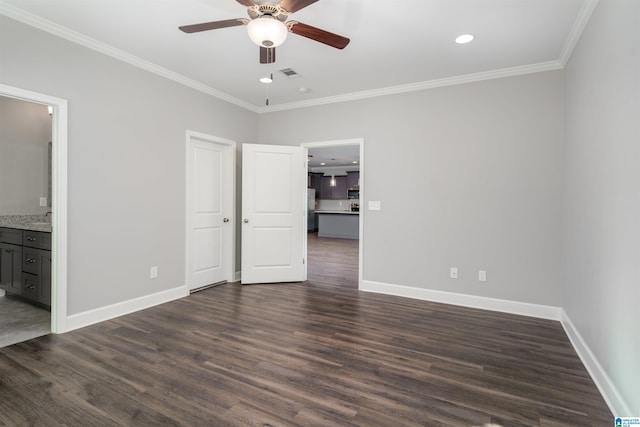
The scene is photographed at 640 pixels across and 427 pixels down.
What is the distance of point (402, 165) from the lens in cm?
424

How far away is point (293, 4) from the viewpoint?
2.05 meters

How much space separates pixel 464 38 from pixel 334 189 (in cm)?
1029

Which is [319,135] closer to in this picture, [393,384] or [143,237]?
[143,237]

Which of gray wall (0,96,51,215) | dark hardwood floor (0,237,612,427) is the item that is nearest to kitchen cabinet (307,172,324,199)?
gray wall (0,96,51,215)

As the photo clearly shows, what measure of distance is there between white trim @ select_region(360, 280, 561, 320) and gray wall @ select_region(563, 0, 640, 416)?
54 cm

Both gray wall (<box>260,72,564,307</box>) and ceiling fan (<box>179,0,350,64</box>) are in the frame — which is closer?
ceiling fan (<box>179,0,350,64</box>)

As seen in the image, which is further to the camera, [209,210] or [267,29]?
[209,210]

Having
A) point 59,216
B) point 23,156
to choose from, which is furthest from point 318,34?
point 23,156

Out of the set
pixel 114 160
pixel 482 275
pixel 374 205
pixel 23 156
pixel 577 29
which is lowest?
pixel 482 275

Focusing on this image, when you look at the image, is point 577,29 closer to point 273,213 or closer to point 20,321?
point 273,213

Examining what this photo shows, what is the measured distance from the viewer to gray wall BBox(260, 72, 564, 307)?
349 cm

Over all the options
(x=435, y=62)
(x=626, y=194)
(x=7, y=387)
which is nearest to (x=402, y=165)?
(x=435, y=62)

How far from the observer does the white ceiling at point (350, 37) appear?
8.26 ft

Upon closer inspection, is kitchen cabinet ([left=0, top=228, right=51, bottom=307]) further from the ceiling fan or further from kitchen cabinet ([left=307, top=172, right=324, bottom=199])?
kitchen cabinet ([left=307, top=172, right=324, bottom=199])
